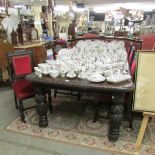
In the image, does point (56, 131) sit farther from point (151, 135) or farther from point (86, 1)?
point (86, 1)

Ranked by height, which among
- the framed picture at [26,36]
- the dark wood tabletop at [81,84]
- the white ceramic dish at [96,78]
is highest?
the framed picture at [26,36]

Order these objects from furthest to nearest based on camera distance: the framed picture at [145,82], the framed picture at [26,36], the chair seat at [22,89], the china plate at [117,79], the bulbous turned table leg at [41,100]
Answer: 1. the framed picture at [26,36]
2. the chair seat at [22,89]
3. the bulbous turned table leg at [41,100]
4. the china plate at [117,79]
5. the framed picture at [145,82]

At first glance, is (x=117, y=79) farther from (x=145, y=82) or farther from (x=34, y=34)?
(x=34, y=34)

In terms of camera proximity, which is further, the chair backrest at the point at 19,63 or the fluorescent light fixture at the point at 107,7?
the fluorescent light fixture at the point at 107,7

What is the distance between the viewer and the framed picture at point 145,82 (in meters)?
1.92

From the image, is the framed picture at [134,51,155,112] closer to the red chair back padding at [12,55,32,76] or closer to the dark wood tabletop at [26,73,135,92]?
the dark wood tabletop at [26,73,135,92]

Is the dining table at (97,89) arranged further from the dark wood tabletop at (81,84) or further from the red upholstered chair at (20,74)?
the red upholstered chair at (20,74)

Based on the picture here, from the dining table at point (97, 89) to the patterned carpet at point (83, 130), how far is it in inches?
6.5

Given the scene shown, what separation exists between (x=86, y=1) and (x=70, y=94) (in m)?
8.63

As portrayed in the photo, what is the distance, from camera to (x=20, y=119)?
282 centimetres

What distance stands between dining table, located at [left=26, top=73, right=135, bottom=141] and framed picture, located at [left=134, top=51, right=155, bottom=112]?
0.09 meters

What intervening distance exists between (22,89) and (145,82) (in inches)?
68.7

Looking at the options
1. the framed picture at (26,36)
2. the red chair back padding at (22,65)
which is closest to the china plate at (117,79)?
the red chair back padding at (22,65)

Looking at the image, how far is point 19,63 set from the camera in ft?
9.32
